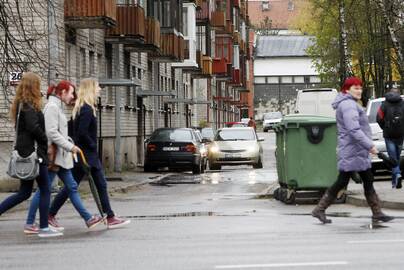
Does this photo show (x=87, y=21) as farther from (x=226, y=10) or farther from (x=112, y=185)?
(x=226, y=10)

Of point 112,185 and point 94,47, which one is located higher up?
point 94,47

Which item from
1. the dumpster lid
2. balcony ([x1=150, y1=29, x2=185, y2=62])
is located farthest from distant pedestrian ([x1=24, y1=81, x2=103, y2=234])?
balcony ([x1=150, y1=29, x2=185, y2=62])

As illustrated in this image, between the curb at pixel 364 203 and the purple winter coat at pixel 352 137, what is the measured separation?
2720mm

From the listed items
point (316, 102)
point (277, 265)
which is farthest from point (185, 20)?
point (277, 265)

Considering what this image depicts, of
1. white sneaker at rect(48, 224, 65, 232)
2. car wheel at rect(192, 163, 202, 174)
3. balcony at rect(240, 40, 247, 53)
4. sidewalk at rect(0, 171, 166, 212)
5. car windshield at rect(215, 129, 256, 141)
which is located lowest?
car wheel at rect(192, 163, 202, 174)

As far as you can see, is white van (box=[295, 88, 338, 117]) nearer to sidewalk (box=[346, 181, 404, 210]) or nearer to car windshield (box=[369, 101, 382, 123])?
car windshield (box=[369, 101, 382, 123])

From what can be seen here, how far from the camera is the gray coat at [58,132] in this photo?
1347cm

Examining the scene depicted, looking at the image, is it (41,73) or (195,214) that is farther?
(41,73)

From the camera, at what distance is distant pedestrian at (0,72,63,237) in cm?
1307

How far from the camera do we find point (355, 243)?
11.3 m

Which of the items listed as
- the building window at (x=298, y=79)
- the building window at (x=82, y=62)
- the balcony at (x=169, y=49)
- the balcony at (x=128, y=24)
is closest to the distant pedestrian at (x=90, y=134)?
the building window at (x=82, y=62)

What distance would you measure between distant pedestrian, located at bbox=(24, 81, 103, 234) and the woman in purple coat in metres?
3.16

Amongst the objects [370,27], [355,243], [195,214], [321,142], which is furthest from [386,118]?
[370,27]

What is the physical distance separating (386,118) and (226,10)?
63943 millimetres
